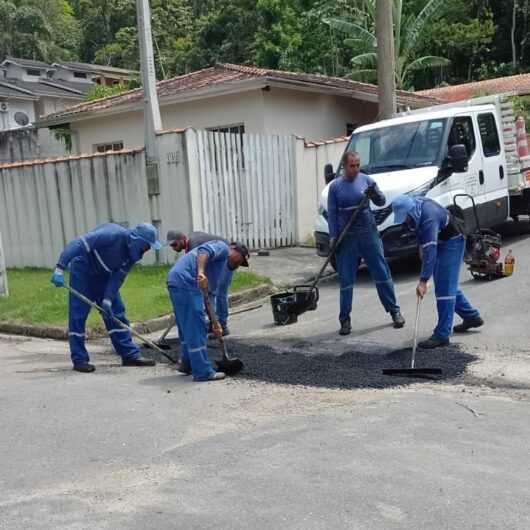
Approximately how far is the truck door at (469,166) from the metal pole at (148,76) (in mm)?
4831

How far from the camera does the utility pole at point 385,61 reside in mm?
14852

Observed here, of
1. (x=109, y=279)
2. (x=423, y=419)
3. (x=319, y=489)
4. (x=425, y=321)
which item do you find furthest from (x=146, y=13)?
(x=319, y=489)

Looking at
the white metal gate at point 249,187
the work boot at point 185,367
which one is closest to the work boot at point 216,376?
the work boot at point 185,367

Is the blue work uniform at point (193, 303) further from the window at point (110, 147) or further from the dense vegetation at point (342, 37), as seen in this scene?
the dense vegetation at point (342, 37)

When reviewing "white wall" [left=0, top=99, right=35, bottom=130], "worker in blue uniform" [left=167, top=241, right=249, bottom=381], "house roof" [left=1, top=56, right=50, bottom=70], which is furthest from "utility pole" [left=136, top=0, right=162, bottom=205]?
"house roof" [left=1, top=56, right=50, bottom=70]

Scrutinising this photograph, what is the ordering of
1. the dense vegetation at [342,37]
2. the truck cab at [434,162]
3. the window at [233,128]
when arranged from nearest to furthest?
the truck cab at [434,162]
the window at [233,128]
the dense vegetation at [342,37]

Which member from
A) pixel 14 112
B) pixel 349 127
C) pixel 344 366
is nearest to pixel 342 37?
pixel 349 127

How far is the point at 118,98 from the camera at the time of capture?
1967 centimetres

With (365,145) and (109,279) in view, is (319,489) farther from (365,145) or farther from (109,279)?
(365,145)

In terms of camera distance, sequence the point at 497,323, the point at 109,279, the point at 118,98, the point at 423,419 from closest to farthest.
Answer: the point at 423,419, the point at 109,279, the point at 497,323, the point at 118,98

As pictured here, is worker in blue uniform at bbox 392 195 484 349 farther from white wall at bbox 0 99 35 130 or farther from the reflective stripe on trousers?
white wall at bbox 0 99 35 130

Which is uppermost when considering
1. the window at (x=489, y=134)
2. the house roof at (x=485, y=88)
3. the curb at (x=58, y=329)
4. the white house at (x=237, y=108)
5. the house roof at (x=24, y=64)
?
the house roof at (x=24, y=64)

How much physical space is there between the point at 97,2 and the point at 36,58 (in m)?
7.05

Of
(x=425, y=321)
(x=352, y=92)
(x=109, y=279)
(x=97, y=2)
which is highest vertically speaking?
(x=97, y=2)
